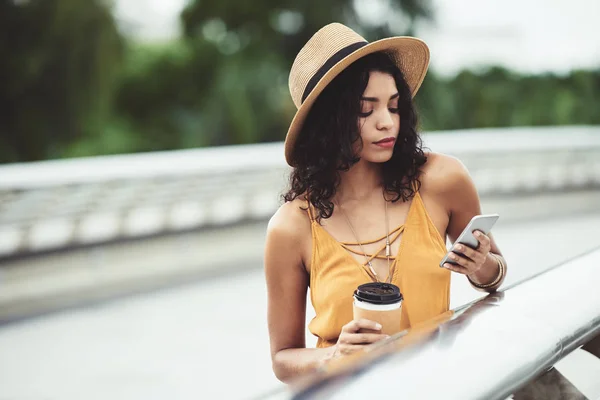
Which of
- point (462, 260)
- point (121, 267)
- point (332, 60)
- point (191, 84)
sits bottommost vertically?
point (121, 267)

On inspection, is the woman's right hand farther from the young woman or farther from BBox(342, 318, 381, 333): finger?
the young woman

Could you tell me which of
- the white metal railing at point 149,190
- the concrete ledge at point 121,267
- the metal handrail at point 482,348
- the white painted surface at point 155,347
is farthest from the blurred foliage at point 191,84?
the metal handrail at point 482,348

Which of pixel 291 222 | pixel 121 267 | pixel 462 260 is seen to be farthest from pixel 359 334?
pixel 121 267

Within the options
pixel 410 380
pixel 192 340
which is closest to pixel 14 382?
pixel 192 340

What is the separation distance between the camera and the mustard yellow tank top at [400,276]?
55.4 inches

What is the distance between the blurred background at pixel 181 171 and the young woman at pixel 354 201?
1.02 ft

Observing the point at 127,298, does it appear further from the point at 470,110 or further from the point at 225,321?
the point at 470,110

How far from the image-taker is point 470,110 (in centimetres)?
1406

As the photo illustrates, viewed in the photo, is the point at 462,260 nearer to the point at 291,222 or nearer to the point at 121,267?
the point at 291,222

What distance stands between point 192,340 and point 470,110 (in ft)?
37.2

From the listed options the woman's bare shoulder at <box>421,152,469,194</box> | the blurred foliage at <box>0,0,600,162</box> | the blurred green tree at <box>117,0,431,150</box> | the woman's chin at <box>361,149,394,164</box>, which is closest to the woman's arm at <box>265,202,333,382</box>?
the woman's chin at <box>361,149,394,164</box>

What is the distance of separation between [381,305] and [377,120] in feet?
1.76

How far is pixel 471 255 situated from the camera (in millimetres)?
1148

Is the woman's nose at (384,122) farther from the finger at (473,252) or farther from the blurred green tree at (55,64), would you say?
the blurred green tree at (55,64)
